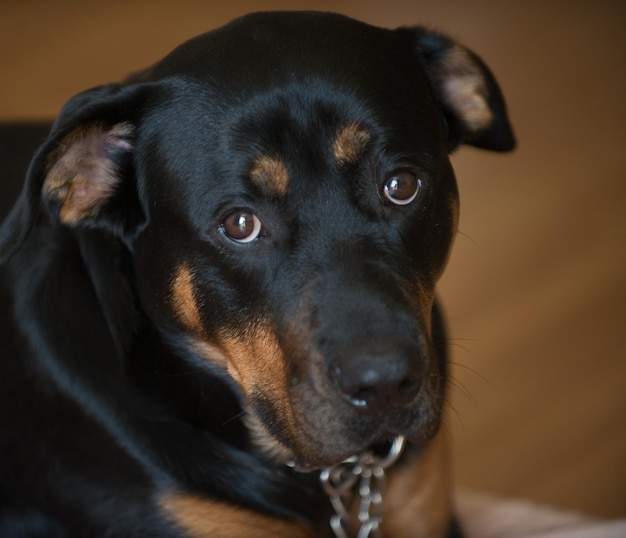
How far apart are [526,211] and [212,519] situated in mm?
2238

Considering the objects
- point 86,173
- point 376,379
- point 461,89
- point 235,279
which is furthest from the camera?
point 461,89

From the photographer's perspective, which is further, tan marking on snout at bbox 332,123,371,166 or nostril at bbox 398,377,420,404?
tan marking on snout at bbox 332,123,371,166

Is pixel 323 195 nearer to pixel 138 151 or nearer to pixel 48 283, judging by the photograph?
pixel 138 151

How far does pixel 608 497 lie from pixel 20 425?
67.1 inches

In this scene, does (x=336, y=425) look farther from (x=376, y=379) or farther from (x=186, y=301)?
(x=186, y=301)

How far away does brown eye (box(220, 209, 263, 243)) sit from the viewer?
1892 mm

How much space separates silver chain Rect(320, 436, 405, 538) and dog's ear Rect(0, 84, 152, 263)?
2.32 ft

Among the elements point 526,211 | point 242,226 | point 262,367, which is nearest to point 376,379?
point 262,367

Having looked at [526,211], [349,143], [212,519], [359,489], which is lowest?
[526,211]

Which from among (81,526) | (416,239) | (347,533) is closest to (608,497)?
(347,533)

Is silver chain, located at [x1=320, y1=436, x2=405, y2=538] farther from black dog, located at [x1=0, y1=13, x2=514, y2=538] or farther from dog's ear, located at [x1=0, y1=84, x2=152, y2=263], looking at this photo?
dog's ear, located at [x1=0, y1=84, x2=152, y2=263]

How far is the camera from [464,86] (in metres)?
2.23

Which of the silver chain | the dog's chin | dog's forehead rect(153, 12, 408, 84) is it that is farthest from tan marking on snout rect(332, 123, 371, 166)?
the silver chain

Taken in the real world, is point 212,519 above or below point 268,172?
below
